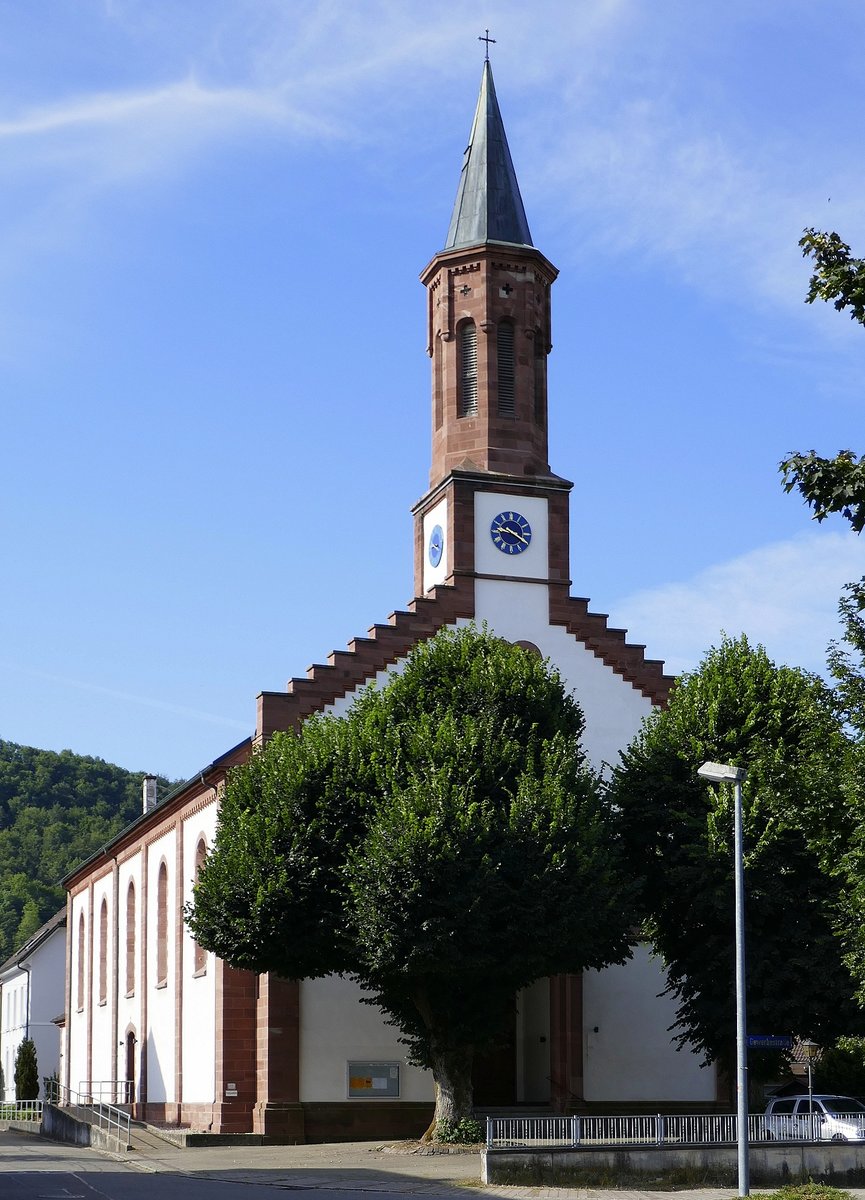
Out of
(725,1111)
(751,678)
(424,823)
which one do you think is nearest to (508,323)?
(751,678)

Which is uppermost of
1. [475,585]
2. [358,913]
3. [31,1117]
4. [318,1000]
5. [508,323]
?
[508,323]

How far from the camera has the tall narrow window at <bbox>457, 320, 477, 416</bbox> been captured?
47781 millimetres

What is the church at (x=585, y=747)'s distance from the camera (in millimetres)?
41344

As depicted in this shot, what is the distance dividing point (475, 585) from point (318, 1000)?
472 inches

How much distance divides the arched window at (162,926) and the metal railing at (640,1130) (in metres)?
22.7

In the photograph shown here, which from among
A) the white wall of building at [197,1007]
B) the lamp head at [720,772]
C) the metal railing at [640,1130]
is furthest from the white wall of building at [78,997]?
the lamp head at [720,772]

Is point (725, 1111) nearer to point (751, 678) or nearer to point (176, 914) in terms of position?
point (751, 678)

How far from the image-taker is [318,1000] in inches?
1638

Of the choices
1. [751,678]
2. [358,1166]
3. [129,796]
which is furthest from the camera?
[129,796]

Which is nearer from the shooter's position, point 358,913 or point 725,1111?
point 358,913

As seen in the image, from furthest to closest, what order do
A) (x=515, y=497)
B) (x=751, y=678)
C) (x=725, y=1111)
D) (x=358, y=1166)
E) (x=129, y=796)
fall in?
(x=129, y=796)
(x=515, y=497)
(x=725, y=1111)
(x=751, y=678)
(x=358, y=1166)

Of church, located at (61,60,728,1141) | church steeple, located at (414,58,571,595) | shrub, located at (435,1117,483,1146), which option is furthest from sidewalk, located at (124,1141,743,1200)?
church steeple, located at (414,58,571,595)

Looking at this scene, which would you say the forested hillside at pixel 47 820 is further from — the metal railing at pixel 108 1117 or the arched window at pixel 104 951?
the metal railing at pixel 108 1117

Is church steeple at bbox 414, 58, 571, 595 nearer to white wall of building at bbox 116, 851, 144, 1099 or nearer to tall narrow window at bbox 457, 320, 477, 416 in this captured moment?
tall narrow window at bbox 457, 320, 477, 416
